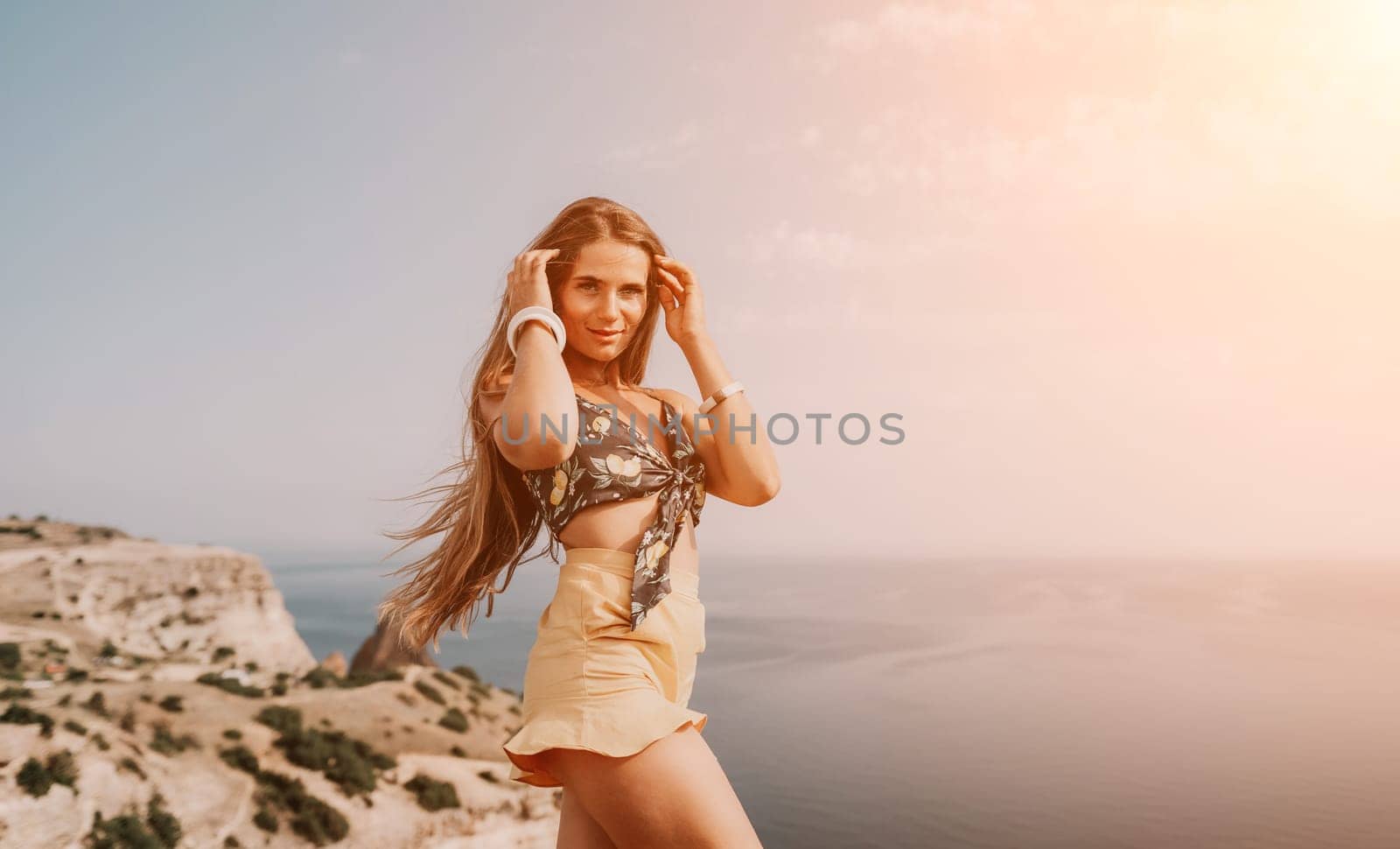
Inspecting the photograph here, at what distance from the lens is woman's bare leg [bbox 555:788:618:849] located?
2715 millimetres

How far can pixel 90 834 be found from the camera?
34.2ft

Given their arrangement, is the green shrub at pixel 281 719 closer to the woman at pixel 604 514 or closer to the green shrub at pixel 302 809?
the green shrub at pixel 302 809

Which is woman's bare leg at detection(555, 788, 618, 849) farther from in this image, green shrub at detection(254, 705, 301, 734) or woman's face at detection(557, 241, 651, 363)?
green shrub at detection(254, 705, 301, 734)

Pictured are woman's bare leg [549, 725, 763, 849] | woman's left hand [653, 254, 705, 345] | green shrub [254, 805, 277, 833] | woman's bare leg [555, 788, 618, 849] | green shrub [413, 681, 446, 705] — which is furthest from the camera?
green shrub [413, 681, 446, 705]

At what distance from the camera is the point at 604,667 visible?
246 cm

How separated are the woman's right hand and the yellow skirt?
0.67 meters

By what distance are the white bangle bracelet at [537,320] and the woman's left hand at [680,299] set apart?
0.44m

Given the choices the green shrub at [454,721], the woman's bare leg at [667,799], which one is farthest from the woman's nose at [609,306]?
the green shrub at [454,721]

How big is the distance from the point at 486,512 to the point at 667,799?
3.24 feet

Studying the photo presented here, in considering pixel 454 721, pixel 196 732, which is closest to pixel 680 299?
pixel 196 732

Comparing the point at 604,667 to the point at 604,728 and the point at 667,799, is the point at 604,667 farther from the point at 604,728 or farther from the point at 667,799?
the point at 667,799

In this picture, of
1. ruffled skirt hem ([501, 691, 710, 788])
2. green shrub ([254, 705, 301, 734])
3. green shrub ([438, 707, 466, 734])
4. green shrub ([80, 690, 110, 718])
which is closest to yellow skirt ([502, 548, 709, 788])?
ruffled skirt hem ([501, 691, 710, 788])

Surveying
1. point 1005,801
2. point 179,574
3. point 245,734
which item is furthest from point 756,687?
point 245,734

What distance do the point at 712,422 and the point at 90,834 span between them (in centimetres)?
1062
